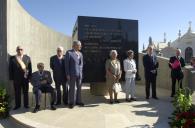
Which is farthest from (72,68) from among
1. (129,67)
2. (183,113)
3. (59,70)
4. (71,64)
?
(183,113)

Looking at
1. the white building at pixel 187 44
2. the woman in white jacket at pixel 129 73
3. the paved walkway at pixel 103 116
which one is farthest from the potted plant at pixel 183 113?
the white building at pixel 187 44

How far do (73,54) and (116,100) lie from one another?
5.94ft

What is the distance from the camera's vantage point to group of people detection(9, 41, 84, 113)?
7945 mm

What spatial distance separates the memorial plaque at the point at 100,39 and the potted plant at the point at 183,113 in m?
3.28

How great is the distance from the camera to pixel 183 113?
20.4 ft

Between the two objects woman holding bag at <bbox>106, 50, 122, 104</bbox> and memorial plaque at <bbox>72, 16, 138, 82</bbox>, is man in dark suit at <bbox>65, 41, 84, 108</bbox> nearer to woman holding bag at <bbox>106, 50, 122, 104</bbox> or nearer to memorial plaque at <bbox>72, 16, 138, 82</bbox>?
woman holding bag at <bbox>106, 50, 122, 104</bbox>

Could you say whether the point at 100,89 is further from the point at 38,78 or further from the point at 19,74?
the point at 19,74

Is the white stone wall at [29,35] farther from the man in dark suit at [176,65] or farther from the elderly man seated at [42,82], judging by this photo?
the man in dark suit at [176,65]

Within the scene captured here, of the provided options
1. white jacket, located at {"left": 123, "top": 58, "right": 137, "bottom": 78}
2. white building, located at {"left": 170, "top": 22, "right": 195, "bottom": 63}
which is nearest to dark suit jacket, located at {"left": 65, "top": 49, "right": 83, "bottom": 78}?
white jacket, located at {"left": 123, "top": 58, "right": 137, "bottom": 78}

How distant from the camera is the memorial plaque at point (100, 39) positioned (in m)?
9.36

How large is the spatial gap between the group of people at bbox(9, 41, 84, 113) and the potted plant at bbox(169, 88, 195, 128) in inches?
107

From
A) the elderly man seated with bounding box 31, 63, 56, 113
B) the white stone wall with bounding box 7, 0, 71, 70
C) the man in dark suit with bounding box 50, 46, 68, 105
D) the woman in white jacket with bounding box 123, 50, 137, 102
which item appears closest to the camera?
the elderly man seated with bounding box 31, 63, 56, 113

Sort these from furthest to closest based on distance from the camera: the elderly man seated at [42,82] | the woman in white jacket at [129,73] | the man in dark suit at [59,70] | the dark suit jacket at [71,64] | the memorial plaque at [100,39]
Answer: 1. the memorial plaque at [100,39]
2. the woman in white jacket at [129,73]
3. the man in dark suit at [59,70]
4. the dark suit jacket at [71,64]
5. the elderly man seated at [42,82]

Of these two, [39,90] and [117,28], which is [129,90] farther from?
[39,90]
